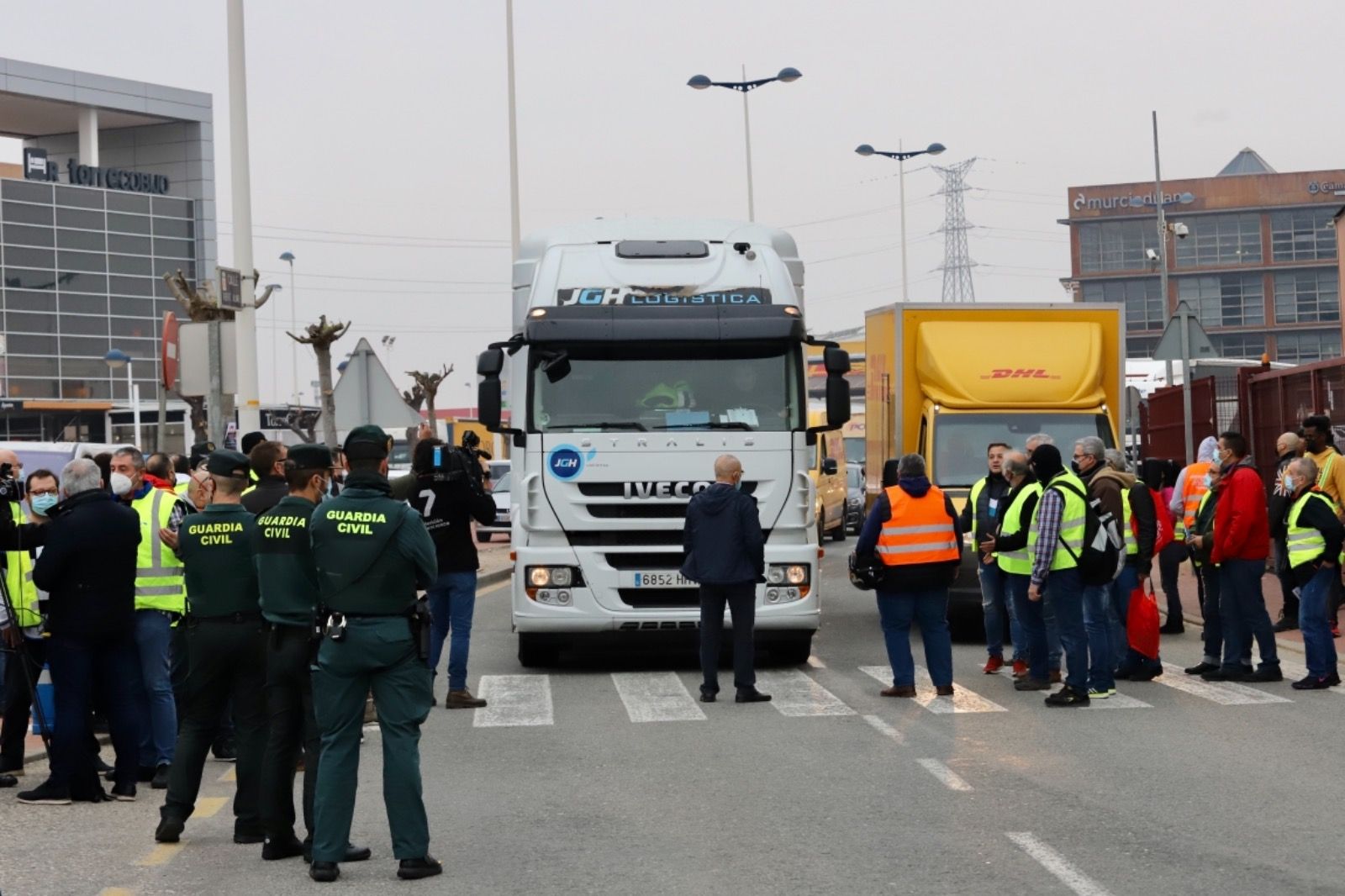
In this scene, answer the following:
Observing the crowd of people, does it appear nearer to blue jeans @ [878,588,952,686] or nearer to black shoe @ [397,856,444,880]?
black shoe @ [397,856,444,880]

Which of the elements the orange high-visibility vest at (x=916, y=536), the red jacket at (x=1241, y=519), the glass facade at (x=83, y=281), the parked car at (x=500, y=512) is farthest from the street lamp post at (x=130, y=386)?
the red jacket at (x=1241, y=519)

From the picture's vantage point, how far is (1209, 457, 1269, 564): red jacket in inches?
546

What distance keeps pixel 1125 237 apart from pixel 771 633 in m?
107

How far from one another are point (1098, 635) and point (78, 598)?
23.5ft

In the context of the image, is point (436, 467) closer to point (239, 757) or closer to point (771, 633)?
point (771, 633)

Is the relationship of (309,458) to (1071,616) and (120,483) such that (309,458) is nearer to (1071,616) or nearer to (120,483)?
(120,483)

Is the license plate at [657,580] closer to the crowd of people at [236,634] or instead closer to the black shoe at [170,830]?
the crowd of people at [236,634]

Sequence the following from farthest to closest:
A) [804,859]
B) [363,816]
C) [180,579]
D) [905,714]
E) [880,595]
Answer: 1. [880,595]
2. [905,714]
3. [180,579]
4. [363,816]
5. [804,859]

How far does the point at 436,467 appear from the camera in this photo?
1400 cm

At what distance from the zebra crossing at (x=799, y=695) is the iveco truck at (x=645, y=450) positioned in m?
0.50

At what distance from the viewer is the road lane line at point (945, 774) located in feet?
31.7

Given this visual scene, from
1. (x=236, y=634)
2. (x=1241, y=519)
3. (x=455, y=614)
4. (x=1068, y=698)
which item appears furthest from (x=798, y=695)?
(x=236, y=634)

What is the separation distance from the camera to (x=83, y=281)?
99.3 metres

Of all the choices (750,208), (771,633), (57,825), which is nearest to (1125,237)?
(750,208)
